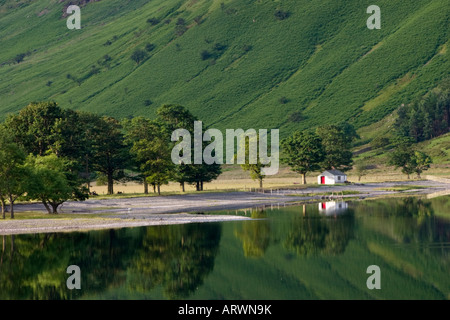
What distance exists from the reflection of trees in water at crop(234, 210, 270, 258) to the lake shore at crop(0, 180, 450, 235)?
5632 mm

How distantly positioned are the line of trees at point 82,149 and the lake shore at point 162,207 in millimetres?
3823

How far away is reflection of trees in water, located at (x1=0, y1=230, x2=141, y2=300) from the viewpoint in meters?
37.2

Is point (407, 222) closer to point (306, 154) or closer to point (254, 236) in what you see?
point (254, 236)

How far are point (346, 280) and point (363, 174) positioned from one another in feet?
449

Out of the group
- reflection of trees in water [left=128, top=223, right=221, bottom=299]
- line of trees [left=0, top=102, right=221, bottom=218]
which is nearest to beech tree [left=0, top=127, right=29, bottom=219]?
line of trees [left=0, top=102, right=221, bottom=218]

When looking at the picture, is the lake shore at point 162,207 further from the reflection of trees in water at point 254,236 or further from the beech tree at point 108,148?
the beech tree at point 108,148

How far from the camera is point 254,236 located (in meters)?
57.2

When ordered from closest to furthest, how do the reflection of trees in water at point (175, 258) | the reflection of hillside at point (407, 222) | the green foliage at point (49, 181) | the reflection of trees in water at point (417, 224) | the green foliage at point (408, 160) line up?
1. the reflection of trees in water at point (175, 258)
2. the reflection of trees in water at point (417, 224)
3. the reflection of hillside at point (407, 222)
4. the green foliage at point (49, 181)
5. the green foliage at point (408, 160)

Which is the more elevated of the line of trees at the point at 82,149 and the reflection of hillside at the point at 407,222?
the line of trees at the point at 82,149

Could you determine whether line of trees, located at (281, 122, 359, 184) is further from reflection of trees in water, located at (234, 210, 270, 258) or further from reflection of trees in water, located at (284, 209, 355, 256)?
reflection of trees in water, located at (234, 210, 270, 258)

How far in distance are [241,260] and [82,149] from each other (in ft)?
194

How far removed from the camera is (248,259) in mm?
47375

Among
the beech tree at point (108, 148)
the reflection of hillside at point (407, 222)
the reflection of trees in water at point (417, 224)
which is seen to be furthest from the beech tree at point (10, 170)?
the reflection of trees in water at point (417, 224)

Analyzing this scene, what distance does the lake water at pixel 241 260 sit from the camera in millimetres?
37031
